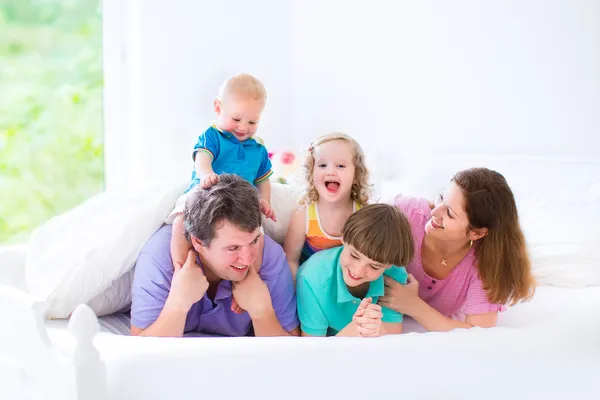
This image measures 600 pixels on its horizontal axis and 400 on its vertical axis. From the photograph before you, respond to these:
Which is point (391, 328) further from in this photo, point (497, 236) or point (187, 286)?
point (187, 286)

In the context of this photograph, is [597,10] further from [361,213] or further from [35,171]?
[35,171]

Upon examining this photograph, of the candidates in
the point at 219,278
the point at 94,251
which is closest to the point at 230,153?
the point at 219,278

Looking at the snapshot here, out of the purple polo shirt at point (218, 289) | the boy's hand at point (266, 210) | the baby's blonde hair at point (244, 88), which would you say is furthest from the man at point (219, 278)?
the baby's blonde hair at point (244, 88)

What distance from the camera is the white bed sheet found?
124cm

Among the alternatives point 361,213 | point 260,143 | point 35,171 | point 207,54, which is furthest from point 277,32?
point 361,213

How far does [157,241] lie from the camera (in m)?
1.65

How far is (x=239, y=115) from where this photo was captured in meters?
1.90

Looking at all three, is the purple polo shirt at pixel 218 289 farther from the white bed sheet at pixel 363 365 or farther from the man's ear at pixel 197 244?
the white bed sheet at pixel 363 365

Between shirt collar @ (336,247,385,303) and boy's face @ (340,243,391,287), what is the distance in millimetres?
13

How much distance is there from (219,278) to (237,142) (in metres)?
0.45

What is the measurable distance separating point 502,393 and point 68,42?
299 cm

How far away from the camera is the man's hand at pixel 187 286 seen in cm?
152

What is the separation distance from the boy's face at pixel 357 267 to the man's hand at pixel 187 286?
12.9 inches

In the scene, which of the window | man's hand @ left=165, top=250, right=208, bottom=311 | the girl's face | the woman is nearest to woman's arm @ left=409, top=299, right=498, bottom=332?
the woman
